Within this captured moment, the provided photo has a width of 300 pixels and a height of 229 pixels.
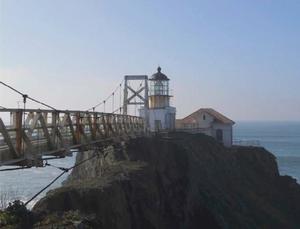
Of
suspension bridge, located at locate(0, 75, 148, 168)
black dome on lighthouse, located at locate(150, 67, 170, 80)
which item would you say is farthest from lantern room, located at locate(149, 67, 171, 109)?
suspension bridge, located at locate(0, 75, 148, 168)

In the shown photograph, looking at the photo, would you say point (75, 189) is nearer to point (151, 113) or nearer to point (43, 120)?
point (43, 120)

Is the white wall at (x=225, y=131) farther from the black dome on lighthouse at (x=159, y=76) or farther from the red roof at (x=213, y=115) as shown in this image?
the black dome on lighthouse at (x=159, y=76)

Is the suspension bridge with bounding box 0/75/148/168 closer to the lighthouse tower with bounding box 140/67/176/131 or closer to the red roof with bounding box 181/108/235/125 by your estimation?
the lighthouse tower with bounding box 140/67/176/131

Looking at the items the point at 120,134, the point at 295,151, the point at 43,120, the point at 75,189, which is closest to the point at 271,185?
the point at 120,134

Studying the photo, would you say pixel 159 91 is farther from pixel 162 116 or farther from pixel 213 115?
pixel 213 115

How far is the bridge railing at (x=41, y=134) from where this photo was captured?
43.2ft

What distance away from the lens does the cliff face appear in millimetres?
19484

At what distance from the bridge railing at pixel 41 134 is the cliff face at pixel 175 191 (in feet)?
5.43

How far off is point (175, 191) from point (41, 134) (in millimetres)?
16271

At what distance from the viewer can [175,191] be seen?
1232 inches

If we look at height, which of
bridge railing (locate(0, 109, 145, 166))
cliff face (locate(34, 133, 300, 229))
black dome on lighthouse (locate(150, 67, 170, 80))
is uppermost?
black dome on lighthouse (locate(150, 67, 170, 80))

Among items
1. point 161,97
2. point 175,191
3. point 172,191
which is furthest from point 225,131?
point 172,191

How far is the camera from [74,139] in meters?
19.0

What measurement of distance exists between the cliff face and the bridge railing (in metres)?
1.66
